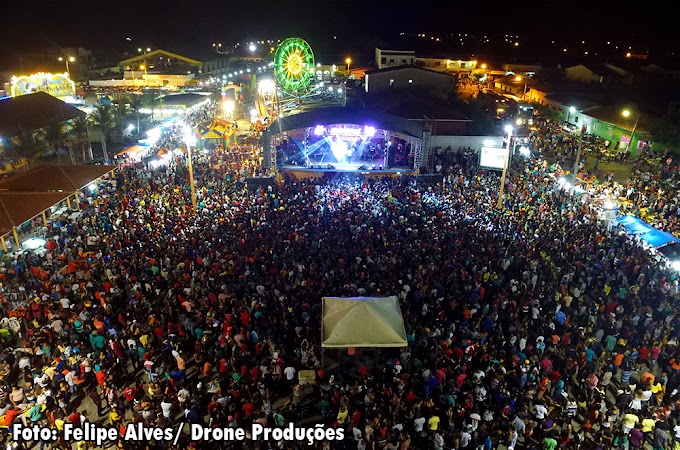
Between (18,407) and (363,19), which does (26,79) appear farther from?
(363,19)

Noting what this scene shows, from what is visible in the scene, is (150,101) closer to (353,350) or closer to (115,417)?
(353,350)

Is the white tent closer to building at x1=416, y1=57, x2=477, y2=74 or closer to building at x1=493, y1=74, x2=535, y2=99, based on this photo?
building at x1=493, y1=74, x2=535, y2=99

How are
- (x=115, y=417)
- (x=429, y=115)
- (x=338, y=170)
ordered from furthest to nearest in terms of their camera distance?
(x=429, y=115)
(x=338, y=170)
(x=115, y=417)

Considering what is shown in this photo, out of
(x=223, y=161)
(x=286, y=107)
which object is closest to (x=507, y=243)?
(x=223, y=161)

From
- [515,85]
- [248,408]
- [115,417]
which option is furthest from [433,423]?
[515,85]

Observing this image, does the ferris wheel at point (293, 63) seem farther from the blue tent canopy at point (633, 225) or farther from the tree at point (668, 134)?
the blue tent canopy at point (633, 225)

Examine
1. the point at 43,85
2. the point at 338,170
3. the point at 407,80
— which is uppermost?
the point at 407,80
